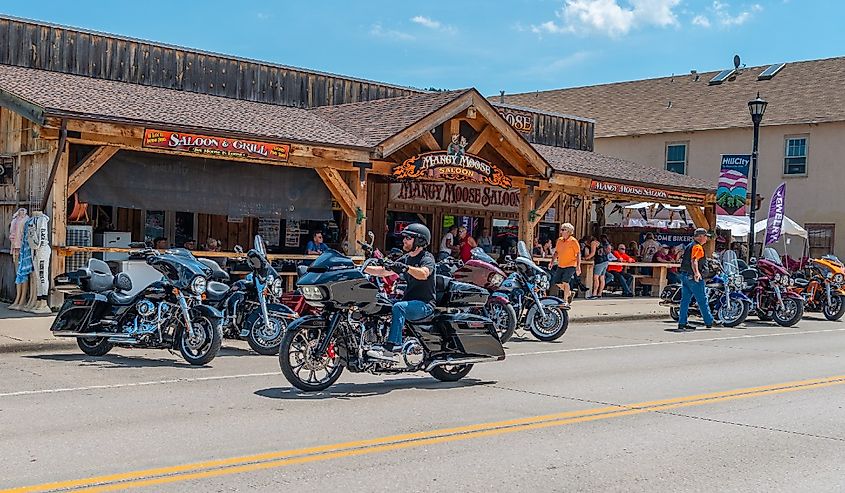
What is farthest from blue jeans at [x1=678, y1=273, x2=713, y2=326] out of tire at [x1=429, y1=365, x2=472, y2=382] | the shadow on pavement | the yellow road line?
tire at [x1=429, y1=365, x2=472, y2=382]

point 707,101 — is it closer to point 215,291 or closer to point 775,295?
point 775,295

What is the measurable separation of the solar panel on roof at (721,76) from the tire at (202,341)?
33722 mm

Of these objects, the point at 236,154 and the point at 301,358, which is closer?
the point at 301,358

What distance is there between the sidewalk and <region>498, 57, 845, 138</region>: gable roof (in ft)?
53.9

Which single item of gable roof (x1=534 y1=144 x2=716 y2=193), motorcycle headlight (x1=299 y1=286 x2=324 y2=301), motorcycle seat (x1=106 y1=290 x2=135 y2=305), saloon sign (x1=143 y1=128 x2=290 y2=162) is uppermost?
gable roof (x1=534 y1=144 x2=716 y2=193)

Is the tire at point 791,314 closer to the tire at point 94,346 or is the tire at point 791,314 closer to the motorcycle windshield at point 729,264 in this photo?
the motorcycle windshield at point 729,264

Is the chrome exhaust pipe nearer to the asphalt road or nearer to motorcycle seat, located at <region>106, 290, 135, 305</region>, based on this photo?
the asphalt road

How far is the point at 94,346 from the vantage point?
12.3 meters

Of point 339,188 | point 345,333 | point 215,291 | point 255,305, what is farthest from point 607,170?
point 345,333

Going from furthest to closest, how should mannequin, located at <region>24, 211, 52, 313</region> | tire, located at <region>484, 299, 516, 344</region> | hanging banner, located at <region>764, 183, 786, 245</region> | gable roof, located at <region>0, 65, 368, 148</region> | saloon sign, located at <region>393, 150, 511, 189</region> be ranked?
hanging banner, located at <region>764, 183, 786, 245</region> < saloon sign, located at <region>393, 150, 511, 189</region> < gable roof, located at <region>0, 65, 368, 148</region> < mannequin, located at <region>24, 211, 52, 313</region> < tire, located at <region>484, 299, 516, 344</region>

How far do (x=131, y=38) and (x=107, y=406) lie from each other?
1400cm

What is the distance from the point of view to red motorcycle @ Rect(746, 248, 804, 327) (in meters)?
20.3

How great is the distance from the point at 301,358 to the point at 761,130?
31595mm

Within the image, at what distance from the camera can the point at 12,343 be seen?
41.6ft
